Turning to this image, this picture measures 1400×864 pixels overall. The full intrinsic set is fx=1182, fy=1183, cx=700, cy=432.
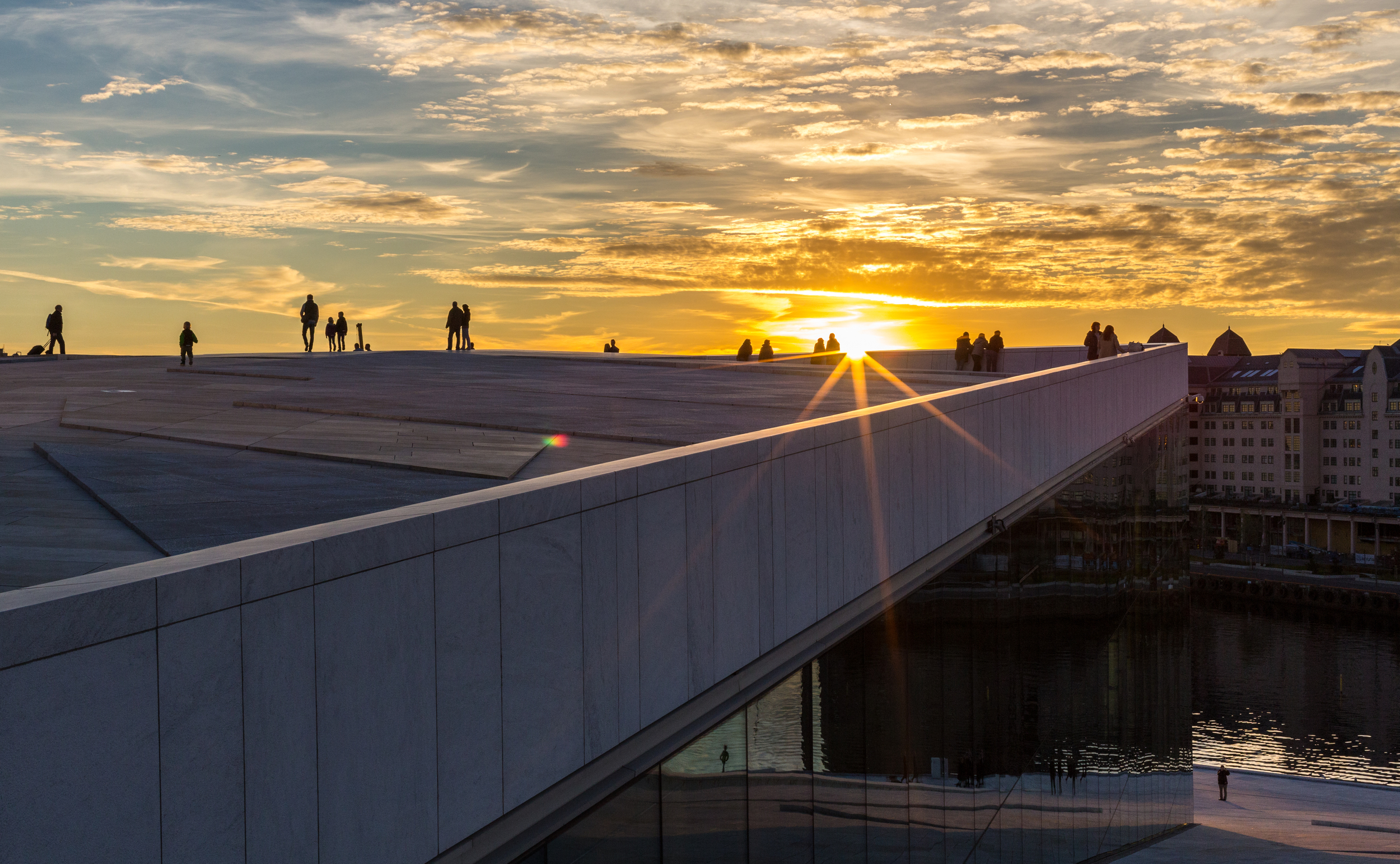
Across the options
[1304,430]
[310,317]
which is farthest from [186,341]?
[1304,430]

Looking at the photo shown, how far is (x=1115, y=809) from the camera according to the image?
27.2 m

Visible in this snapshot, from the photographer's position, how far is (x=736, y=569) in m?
8.71

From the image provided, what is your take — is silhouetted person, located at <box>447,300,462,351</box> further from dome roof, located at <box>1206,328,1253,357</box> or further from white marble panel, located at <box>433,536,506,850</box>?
dome roof, located at <box>1206,328,1253,357</box>

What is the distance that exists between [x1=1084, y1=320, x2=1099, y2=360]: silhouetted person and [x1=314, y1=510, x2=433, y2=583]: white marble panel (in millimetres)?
31404

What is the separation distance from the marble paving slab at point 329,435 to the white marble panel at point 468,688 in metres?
3.61

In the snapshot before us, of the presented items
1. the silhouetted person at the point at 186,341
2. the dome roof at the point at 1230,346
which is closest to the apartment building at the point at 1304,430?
the dome roof at the point at 1230,346

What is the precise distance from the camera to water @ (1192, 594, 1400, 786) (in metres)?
70.4

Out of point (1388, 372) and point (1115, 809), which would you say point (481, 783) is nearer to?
point (1115, 809)

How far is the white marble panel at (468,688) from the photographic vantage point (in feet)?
19.0

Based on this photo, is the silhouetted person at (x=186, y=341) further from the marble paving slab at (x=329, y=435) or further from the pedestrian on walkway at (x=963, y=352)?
the pedestrian on walkway at (x=963, y=352)

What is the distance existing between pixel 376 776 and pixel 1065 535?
18.3 m

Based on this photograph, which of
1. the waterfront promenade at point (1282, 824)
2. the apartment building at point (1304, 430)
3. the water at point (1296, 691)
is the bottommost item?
the water at point (1296, 691)

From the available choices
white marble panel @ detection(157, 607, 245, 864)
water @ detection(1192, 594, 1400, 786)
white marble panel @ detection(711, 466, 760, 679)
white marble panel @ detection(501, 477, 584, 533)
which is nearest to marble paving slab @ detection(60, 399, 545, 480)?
white marble panel @ detection(711, 466, 760, 679)

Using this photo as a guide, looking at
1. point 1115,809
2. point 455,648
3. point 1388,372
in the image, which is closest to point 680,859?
point 455,648
